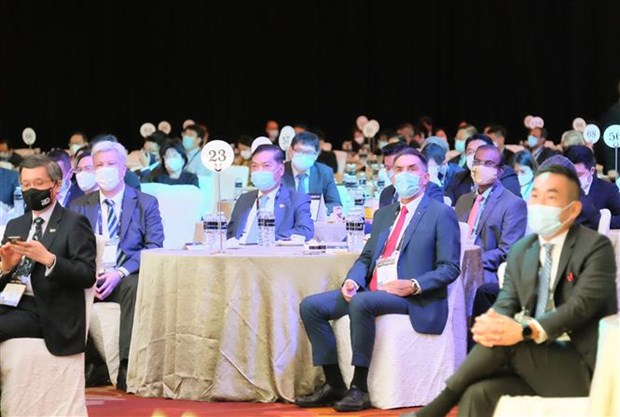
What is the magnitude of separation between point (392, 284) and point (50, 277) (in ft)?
6.28

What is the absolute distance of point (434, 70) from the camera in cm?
2312

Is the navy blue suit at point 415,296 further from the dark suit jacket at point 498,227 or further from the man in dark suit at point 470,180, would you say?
the man in dark suit at point 470,180

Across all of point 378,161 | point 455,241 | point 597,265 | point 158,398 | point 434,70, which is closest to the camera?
point 597,265

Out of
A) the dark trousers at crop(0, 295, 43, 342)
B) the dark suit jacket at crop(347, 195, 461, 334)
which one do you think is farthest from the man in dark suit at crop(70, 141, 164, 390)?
the dark suit jacket at crop(347, 195, 461, 334)

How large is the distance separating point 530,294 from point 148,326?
9.60 ft

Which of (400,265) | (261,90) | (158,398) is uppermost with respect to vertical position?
(261,90)

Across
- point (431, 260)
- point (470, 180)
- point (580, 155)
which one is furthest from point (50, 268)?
point (470, 180)

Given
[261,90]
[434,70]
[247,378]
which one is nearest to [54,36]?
[261,90]

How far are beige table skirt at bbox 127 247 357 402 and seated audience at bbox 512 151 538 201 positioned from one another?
2809mm

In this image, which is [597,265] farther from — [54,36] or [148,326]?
[54,36]

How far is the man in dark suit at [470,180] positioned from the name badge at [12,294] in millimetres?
4043

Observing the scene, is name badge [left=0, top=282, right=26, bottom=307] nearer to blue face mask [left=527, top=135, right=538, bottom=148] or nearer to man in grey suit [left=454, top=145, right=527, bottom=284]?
man in grey suit [left=454, top=145, right=527, bottom=284]

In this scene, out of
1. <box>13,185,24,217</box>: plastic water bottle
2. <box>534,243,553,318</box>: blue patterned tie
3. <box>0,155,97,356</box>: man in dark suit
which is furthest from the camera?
<box>13,185,24,217</box>: plastic water bottle

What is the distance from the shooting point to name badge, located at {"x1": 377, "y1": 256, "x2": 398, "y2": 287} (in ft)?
22.2
